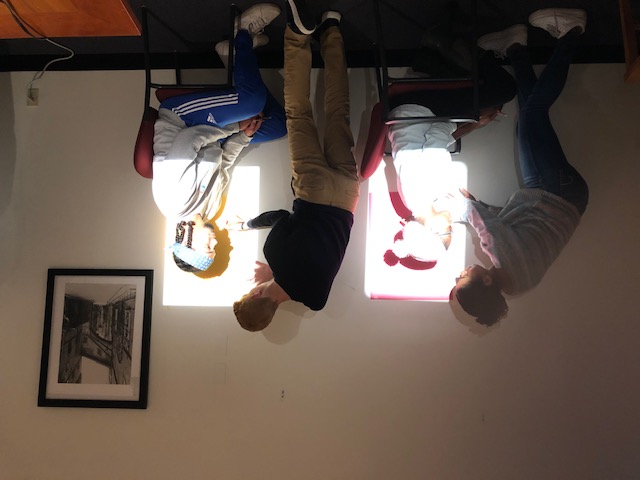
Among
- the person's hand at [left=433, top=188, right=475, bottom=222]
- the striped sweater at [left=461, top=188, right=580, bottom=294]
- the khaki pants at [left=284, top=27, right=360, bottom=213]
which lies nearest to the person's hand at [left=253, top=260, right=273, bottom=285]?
the khaki pants at [left=284, top=27, right=360, bottom=213]

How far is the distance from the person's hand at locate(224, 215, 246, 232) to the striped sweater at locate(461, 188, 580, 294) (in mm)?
1083

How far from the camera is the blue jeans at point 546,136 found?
7.24ft

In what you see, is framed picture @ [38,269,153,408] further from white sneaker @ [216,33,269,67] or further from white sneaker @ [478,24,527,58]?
white sneaker @ [478,24,527,58]

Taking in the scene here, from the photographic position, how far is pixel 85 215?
252 cm

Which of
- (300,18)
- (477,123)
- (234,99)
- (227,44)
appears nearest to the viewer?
(300,18)

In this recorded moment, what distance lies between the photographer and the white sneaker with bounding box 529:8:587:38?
2153 millimetres

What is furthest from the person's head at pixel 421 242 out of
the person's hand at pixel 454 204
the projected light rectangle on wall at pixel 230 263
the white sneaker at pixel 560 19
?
the white sneaker at pixel 560 19

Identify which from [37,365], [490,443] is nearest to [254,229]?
[37,365]

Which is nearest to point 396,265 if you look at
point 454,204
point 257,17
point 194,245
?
point 454,204

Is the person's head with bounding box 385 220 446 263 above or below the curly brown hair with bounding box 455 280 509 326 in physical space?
above

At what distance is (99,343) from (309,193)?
135 centimetres

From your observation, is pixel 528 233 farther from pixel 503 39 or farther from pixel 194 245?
pixel 194 245

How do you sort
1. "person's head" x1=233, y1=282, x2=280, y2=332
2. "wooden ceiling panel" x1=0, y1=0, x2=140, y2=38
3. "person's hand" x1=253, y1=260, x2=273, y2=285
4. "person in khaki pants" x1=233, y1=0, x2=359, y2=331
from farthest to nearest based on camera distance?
"person's hand" x1=253, y1=260, x2=273, y2=285 → "person's head" x1=233, y1=282, x2=280, y2=332 → "person in khaki pants" x1=233, y1=0, x2=359, y2=331 → "wooden ceiling panel" x1=0, y1=0, x2=140, y2=38

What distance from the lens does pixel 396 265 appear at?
7.88ft
